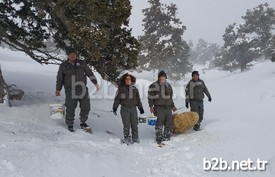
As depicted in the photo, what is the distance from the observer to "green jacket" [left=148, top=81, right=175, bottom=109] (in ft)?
30.6

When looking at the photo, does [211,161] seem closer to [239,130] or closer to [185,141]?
[185,141]

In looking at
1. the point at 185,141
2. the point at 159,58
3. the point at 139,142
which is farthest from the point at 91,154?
the point at 159,58

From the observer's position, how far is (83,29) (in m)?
8.33

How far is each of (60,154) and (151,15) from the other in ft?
115

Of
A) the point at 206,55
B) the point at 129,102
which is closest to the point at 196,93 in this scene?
the point at 129,102

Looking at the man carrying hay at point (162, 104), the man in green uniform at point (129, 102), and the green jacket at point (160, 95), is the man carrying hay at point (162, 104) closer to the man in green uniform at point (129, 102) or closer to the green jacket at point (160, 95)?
the green jacket at point (160, 95)

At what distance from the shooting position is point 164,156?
7.76 meters

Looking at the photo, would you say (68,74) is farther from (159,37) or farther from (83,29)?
(159,37)

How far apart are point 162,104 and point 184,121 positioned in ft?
4.07

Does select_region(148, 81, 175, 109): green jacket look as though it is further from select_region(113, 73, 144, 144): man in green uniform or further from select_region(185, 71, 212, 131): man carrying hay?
select_region(185, 71, 212, 131): man carrying hay

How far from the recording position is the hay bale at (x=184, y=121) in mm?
10133

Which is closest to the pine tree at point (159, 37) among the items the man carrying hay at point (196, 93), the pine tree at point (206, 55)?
the man carrying hay at point (196, 93)

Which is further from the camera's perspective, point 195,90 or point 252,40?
point 252,40

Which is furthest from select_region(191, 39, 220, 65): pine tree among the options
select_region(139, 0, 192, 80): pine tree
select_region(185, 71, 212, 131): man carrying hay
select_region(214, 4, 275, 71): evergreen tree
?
select_region(185, 71, 212, 131): man carrying hay
